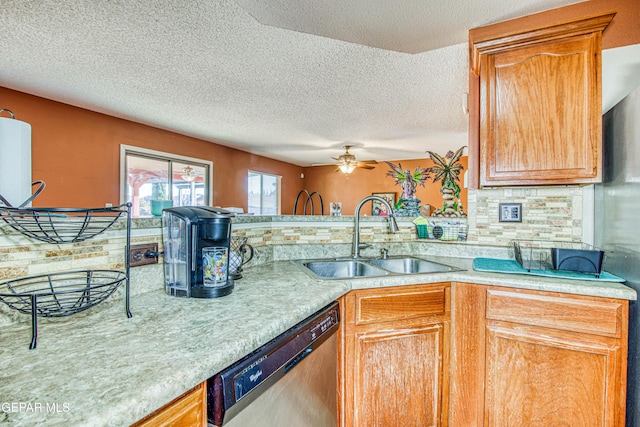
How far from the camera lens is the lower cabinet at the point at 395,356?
1.35 meters

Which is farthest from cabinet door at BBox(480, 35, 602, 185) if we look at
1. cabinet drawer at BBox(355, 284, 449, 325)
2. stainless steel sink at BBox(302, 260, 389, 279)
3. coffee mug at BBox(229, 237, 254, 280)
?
coffee mug at BBox(229, 237, 254, 280)

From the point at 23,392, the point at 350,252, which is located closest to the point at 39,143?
the point at 350,252

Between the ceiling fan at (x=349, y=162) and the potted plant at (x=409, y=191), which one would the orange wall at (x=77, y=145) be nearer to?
the ceiling fan at (x=349, y=162)

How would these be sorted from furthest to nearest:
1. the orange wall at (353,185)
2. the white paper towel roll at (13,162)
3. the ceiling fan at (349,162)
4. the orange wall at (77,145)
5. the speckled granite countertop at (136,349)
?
the orange wall at (353,185) → the ceiling fan at (349,162) → the orange wall at (77,145) → the white paper towel roll at (13,162) → the speckled granite countertop at (136,349)

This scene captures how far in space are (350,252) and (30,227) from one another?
1.51m

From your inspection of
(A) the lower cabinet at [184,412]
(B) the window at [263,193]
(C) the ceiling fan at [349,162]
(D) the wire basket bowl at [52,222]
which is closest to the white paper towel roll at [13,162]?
(D) the wire basket bowl at [52,222]

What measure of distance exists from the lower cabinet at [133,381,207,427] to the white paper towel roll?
0.70 meters

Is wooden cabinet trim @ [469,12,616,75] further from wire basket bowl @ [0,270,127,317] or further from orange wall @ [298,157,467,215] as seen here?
orange wall @ [298,157,467,215]

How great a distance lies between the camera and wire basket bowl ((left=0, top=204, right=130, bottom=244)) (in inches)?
31.0

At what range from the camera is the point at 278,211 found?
739cm

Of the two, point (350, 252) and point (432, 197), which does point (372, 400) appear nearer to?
point (350, 252)

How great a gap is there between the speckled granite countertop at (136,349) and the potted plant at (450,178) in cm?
94

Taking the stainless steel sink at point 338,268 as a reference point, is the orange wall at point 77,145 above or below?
above

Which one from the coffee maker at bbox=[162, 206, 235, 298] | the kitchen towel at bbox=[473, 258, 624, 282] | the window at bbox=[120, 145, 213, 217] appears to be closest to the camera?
the coffee maker at bbox=[162, 206, 235, 298]
